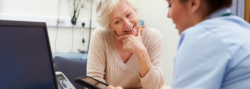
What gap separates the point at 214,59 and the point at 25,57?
495 millimetres

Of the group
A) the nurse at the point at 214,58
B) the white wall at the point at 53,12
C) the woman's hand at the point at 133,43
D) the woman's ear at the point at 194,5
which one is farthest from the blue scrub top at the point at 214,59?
the white wall at the point at 53,12

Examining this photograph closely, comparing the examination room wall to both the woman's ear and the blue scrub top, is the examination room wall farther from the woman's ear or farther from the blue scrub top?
the blue scrub top

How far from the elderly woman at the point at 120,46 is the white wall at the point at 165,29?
136 cm

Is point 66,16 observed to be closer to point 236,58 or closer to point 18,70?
point 18,70

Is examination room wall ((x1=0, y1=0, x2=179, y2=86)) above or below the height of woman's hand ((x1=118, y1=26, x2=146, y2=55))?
below

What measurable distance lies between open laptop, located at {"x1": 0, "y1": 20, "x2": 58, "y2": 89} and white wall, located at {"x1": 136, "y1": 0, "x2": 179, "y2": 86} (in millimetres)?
2152

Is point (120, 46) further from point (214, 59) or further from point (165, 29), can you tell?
point (165, 29)

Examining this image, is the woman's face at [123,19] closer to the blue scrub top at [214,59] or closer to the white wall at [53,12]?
the blue scrub top at [214,59]

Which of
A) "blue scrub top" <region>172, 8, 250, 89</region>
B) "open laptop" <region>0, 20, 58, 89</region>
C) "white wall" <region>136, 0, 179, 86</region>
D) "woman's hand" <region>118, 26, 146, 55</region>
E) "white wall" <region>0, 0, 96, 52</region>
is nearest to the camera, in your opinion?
"blue scrub top" <region>172, 8, 250, 89</region>

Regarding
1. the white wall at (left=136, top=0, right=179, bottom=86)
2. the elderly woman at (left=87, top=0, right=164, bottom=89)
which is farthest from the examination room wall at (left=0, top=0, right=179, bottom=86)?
the elderly woman at (left=87, top=0, right=164, bottom=89)

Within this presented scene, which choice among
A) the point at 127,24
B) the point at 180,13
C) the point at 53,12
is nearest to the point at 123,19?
the point at 127,24

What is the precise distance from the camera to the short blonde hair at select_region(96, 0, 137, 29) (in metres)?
1.20

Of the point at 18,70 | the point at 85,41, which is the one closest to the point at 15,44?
the point at 18,70

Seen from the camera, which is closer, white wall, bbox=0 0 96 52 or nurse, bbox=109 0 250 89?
nurse, bbox=109 0 250 89
